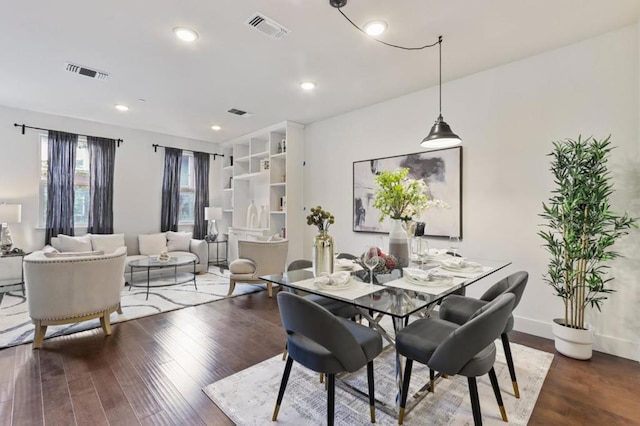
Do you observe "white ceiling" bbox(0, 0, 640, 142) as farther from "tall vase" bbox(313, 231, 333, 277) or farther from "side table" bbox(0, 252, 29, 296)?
"side table" bbox(0, 252, 29, 296)

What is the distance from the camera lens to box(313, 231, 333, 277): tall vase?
2080 mm

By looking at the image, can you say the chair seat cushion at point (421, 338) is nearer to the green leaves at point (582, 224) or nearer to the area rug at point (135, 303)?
the green leaves at point (582, 224)

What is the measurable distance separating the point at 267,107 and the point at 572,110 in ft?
12.0

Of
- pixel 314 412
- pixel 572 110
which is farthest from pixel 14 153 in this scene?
pixel 572 110

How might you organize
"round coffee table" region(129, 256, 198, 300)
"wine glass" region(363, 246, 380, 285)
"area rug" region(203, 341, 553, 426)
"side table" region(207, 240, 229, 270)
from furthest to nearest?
"side table" region(207, 240, 229, 270)
"round coffee table" region(129, 256, 198, 300)
"wine glass" region(363, 246, 380, 285)
"area rug" region(203, 341, 553, 426)

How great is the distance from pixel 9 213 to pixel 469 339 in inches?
233

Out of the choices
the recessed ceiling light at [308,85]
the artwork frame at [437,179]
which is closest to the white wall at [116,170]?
the recessed ceiling light at [308,85]

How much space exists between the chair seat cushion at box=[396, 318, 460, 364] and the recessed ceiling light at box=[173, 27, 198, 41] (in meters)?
2.88

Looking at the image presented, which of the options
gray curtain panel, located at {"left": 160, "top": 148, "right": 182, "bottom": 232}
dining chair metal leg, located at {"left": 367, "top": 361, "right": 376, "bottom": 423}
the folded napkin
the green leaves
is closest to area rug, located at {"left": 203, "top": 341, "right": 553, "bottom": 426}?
dining chair metal leg, located at {"left": 367, "top": 361, "right": 376, "bottom": 423}

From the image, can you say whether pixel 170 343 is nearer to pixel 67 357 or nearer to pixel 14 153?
pixel 67 357

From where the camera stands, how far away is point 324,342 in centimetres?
152

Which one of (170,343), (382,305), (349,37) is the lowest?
(170,343)

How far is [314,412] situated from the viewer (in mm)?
1919

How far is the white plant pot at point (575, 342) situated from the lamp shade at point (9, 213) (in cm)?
677
